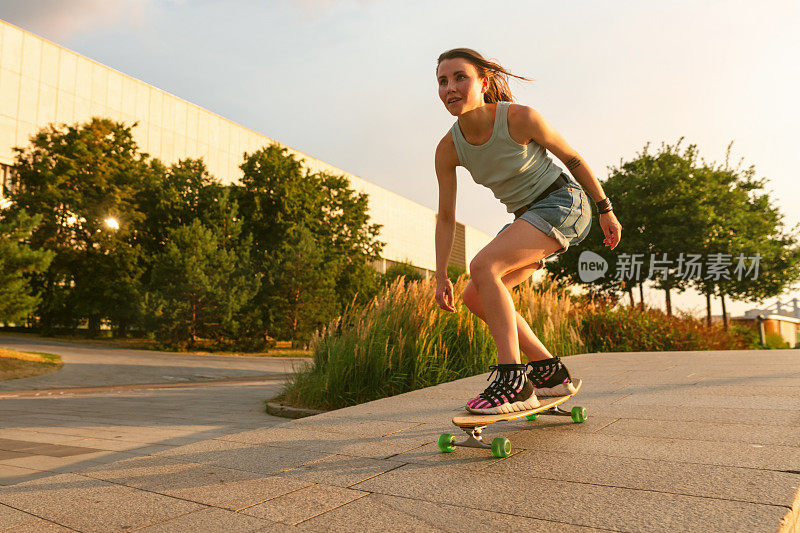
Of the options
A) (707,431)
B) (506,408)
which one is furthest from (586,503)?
(707,431)

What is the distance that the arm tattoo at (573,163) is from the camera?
3113mm

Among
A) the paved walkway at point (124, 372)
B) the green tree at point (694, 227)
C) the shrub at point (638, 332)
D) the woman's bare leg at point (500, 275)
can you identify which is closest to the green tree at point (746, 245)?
the green tree at point (694, 227)

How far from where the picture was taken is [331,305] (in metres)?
26.4

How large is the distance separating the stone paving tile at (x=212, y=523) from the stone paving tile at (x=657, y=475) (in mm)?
994

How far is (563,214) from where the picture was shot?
2.93 m

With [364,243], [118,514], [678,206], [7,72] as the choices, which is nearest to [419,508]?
[118,514]

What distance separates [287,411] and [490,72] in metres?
4.78

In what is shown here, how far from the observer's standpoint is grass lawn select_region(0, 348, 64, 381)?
39.8 feet

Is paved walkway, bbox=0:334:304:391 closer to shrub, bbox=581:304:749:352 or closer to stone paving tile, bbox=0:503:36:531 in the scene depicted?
shrub, bbox=581:304:749:352

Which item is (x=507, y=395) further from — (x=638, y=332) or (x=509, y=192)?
(x=638, y=332)

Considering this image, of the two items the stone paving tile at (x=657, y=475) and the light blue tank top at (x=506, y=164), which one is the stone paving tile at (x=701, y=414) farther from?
the light blue tank top at (x=506, y=164)

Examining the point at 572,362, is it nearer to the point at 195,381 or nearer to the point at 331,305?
the point at 195,381

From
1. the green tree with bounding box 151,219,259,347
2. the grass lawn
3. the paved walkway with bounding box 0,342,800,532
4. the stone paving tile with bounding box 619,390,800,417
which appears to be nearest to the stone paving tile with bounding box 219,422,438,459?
the paved walkway with bounding box 0,342,800,532

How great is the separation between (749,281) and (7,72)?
36513 mm
